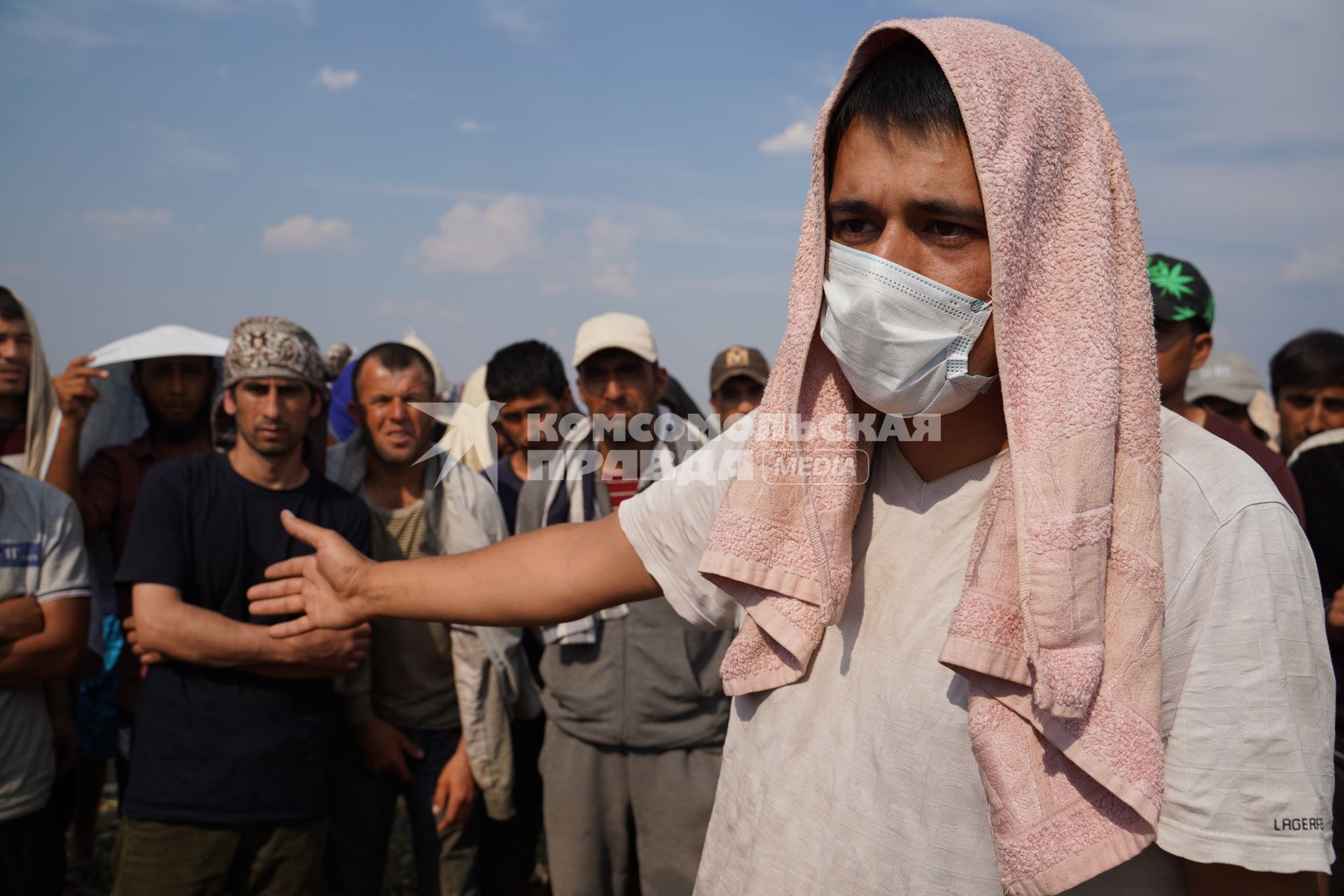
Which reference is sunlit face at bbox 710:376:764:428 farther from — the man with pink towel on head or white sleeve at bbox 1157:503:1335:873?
white sleeve at bbox 1157:503:1335:873

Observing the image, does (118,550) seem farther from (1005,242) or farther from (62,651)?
(1005,242)

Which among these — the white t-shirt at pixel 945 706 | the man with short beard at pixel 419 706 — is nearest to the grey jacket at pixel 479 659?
the man with short beard at pixel 419 706

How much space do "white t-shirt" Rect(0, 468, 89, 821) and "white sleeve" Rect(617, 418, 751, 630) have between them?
2.68m

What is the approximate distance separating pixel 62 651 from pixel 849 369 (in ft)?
10.5

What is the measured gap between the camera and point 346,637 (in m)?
3.48

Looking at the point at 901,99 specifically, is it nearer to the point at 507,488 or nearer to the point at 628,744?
the point at 628,744

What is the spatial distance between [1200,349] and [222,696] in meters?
3.94

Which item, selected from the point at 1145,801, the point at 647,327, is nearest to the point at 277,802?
the point at 647,327

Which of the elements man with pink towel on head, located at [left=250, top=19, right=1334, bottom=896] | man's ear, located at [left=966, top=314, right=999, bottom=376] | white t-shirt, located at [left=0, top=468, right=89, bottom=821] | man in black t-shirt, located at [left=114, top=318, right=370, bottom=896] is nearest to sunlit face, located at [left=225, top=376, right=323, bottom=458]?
man in black t-shirt, located at [left=114, top=318, right=370, bottom=896]

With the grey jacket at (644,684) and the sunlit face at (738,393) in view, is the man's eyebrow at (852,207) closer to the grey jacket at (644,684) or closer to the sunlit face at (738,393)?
the grey jacket at (644,684)

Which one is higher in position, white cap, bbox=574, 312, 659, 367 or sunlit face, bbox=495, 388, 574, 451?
white cap, bbox=574, 312, 659, 367

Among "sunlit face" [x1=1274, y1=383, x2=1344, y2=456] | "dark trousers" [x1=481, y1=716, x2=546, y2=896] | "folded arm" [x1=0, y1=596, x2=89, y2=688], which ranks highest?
"sunlit face" [x1=1274, y1=383, x2=1344, y2=456]

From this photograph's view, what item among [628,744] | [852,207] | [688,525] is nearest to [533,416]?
[628,744]

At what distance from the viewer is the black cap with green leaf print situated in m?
3.58
